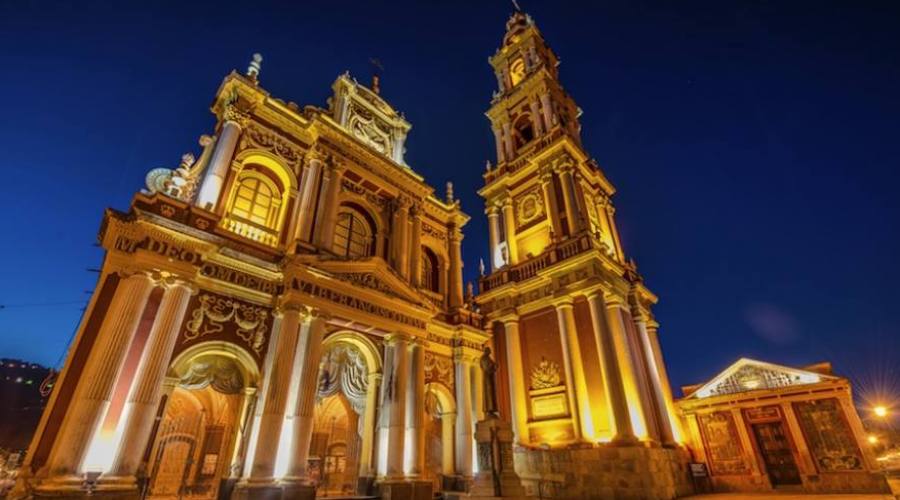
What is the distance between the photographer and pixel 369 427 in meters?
11.8

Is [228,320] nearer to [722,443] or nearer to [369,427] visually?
[369,427]

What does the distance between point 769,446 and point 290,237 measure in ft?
66.8

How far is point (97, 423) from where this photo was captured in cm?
723

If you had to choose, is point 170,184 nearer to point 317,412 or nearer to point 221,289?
point 221,289

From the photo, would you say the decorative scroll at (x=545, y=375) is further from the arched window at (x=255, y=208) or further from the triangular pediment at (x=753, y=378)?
the arched window at (x=255, y=208)

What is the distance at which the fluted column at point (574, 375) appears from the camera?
12977 millimetres

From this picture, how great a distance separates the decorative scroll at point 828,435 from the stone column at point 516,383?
11479 mm

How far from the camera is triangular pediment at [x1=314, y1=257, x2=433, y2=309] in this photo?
38.0 feet

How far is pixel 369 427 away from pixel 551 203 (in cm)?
1182

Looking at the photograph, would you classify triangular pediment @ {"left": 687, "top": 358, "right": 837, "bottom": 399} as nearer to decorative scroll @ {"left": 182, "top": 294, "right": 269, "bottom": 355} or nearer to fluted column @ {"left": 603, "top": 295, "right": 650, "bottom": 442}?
fluted column @ {"left": 603, "top": 295, "right": 650, "bottom": 442}

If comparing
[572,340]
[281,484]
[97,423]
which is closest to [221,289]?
[97,423]

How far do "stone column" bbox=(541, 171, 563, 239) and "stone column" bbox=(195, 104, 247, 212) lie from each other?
40.4ft

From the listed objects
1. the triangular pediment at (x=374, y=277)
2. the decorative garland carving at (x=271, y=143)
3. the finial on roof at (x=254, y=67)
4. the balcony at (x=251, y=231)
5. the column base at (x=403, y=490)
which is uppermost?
the finial on roof at (x=254, y=67)

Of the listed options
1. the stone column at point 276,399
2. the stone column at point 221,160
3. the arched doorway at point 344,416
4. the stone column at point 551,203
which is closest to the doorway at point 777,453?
the stone column at point 551,203
